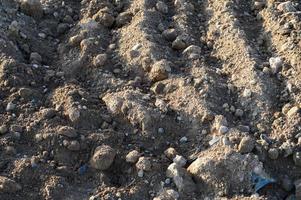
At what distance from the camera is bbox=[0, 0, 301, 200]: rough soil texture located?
294 centimetres

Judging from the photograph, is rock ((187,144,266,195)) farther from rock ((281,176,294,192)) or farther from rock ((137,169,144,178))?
rock ((137,169,144,178))

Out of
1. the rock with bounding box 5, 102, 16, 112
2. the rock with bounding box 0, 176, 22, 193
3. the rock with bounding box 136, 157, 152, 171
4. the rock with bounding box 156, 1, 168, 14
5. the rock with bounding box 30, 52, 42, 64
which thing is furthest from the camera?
the rock with bounding box 156, 1, 168, 14

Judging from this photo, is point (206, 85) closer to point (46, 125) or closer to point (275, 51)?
point (275, 51)

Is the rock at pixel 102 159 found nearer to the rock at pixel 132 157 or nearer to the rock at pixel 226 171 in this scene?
the rock at pixel 132 157

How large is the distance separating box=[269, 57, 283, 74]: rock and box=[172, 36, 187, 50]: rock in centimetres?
47

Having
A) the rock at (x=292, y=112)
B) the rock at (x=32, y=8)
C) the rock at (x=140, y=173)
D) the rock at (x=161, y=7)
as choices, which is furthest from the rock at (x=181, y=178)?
the rock at (x=32, y=8)

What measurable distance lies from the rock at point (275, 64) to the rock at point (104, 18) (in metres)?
0.93

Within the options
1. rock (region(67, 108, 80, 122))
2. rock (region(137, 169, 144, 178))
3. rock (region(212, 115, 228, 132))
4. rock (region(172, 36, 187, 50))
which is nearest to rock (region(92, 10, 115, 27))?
rock (region(172, 36, 187, 50))

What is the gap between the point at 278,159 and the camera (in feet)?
9.92

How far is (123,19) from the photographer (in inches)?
145

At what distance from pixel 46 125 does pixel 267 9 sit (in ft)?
4.79

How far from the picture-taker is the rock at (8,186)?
2854 mm

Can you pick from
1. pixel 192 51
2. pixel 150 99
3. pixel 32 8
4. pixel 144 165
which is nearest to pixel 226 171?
pixel 144 165

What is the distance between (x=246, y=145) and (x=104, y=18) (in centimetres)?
117
